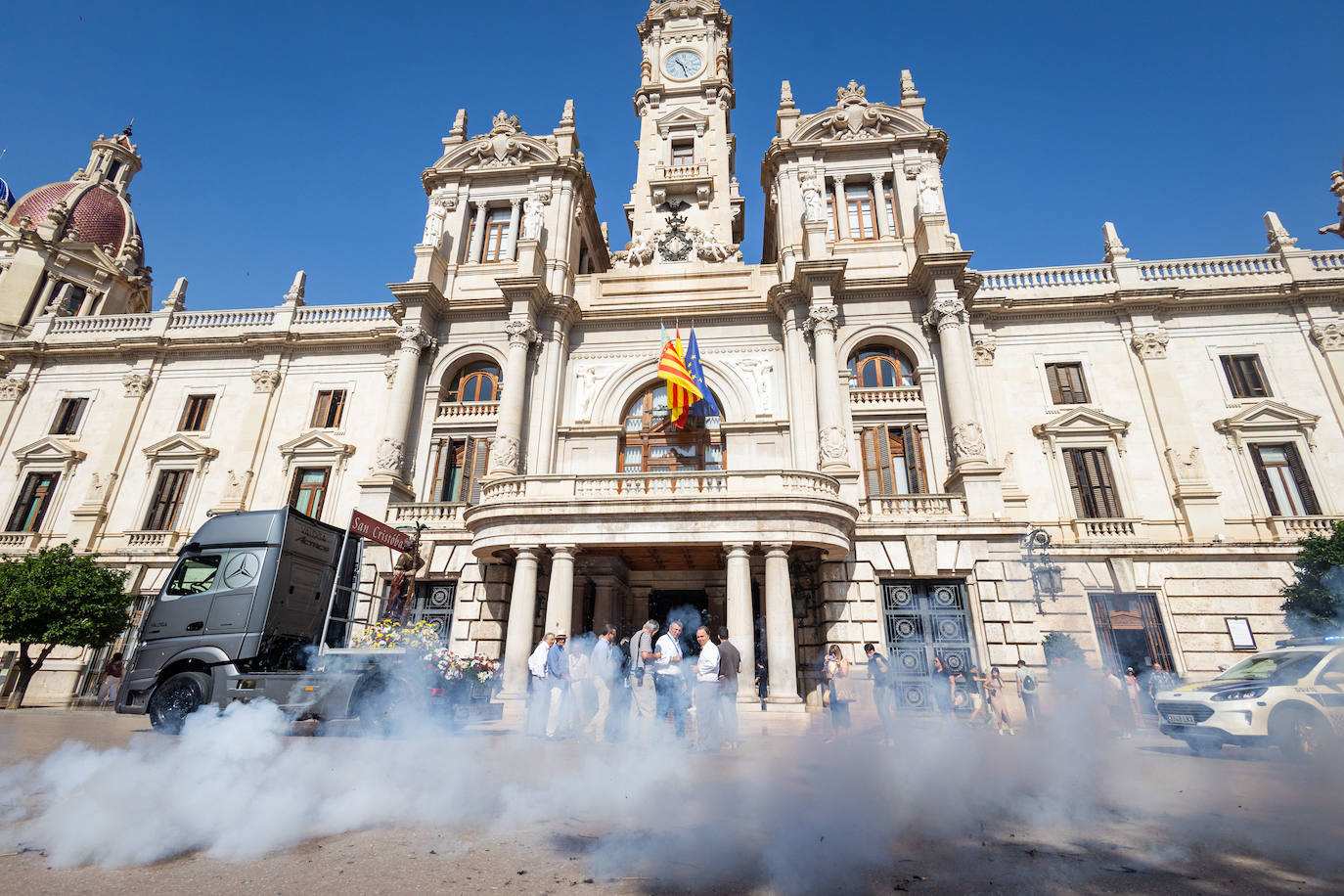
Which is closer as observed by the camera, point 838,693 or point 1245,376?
point 838,693

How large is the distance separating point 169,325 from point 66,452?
240 inches

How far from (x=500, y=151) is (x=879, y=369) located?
17.4 m

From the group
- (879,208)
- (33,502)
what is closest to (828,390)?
(879,208)

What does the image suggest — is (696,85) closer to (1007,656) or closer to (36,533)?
(1007,656)

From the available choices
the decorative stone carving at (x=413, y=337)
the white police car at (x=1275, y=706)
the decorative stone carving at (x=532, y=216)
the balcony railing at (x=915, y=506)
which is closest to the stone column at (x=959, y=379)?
the balcony railing at (x=915, y=506)

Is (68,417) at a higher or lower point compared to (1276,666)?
higher

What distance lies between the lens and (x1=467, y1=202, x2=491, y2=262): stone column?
79.6ft

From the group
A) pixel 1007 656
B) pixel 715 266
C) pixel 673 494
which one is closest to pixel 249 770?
pixel 673 494

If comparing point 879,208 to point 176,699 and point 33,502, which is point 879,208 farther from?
point 33,502

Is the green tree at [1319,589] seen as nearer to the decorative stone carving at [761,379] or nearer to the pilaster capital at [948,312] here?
the pilaster capital at [948,312]

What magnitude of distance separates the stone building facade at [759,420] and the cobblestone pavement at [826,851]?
8.12 m

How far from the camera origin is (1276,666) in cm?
943

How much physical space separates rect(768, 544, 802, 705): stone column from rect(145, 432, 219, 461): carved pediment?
21.3 m

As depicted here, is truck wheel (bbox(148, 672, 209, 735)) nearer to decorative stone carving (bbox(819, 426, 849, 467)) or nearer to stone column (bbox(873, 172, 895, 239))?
decorative stone carving (bbox(819, 426, 849, 467))
